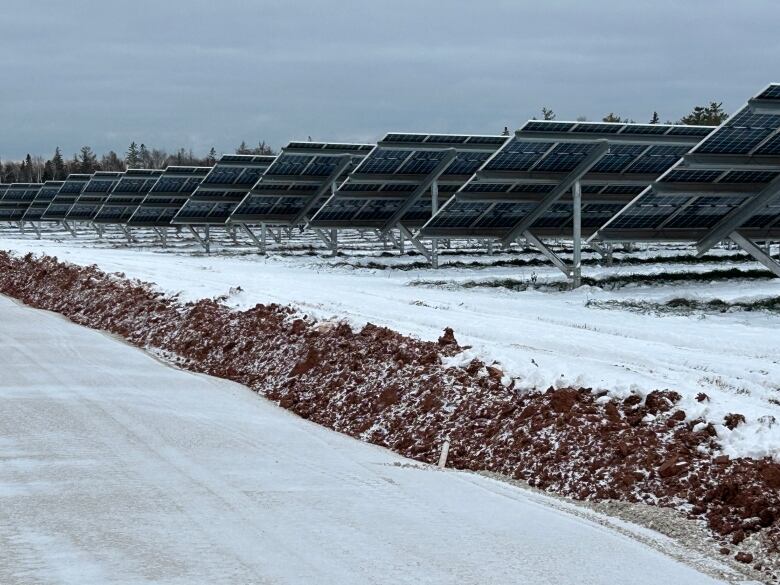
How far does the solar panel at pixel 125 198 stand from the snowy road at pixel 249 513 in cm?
6633

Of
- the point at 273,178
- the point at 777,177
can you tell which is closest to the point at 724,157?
the point at 777,177

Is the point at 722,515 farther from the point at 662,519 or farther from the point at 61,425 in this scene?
the point at 61,425

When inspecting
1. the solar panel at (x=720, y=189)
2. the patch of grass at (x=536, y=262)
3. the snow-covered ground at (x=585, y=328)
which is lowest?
the snow-covered ground at (x=585, y=328)

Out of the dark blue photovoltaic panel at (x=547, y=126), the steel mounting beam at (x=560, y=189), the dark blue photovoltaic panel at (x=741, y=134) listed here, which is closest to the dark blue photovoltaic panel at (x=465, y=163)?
the steel mounting beam at (x=560, y=189)

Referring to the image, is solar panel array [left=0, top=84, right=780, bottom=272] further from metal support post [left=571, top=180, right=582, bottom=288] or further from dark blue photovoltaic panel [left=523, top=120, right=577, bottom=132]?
metal support post [left=571, top=180, right=582, bottom=288]

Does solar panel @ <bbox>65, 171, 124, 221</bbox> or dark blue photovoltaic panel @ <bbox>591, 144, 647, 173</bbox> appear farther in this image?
solar panel @ <bbox>65, 171, 124, 221</bbox>

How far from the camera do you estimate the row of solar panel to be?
88.5ft

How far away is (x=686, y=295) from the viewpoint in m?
26.4

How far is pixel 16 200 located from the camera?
103188mm

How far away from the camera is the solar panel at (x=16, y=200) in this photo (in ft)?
331

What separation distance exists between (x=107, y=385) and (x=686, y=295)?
1729cm

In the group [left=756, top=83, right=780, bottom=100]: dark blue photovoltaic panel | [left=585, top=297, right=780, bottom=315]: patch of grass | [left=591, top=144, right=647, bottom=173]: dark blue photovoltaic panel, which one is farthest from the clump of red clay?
[left=591, top=144, right=647, bottom=173]: dark blue photovoltaic panel

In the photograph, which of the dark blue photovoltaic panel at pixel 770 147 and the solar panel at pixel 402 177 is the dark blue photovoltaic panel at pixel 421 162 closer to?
the solar panel at pixel 402 177

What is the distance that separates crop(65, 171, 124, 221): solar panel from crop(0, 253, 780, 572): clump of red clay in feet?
226
